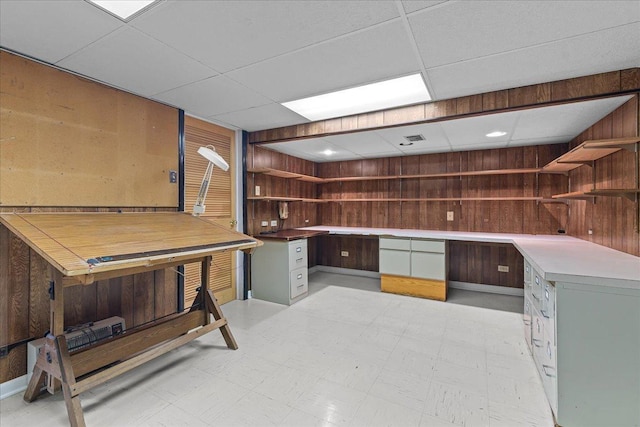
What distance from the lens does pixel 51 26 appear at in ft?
5.63

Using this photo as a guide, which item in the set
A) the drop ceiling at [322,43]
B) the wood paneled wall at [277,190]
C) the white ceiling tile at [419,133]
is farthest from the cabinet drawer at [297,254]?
the drop ceiling at [322,43]

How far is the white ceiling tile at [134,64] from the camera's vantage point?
6.22 feet

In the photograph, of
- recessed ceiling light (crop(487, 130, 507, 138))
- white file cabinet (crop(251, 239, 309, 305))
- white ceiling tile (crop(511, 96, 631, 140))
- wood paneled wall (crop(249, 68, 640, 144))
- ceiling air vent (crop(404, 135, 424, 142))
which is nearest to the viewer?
wood paneled wall (crop(249, 68, 640, 144))

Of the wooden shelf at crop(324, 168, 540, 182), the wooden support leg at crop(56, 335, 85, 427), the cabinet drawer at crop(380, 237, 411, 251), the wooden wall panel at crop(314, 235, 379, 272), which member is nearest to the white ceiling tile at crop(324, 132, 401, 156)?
the wooden shelf at crop(324, 168, 540, 182)

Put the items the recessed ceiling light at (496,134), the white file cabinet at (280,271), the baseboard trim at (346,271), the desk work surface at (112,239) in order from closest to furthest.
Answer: the desk work surface at (112,239) < the recessed ceiling light at (496,134) < the white file cabinet at (280,271) < the baseboard trim at (346,271)

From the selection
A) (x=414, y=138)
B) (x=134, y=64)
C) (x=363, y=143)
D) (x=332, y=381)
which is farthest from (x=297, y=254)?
(x=134, y=64)

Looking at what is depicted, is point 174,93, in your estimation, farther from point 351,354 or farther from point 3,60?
point 351,354

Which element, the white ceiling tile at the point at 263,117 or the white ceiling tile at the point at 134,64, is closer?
the white ceiling tile at the point at 134,64

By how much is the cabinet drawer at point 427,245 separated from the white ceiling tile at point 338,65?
98.9 inches

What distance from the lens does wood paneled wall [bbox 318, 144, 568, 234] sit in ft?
13.6

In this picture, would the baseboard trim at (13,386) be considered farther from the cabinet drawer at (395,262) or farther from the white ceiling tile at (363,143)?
the cabinet drawer at (395,262)

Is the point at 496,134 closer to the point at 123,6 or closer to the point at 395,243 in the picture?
the point at 395,243

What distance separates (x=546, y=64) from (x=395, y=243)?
2.74 metres

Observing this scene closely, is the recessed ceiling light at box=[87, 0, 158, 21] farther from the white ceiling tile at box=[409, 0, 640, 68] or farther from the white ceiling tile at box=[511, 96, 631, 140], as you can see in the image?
the white ceiling tile at box=[511, 96, 631, 140]
